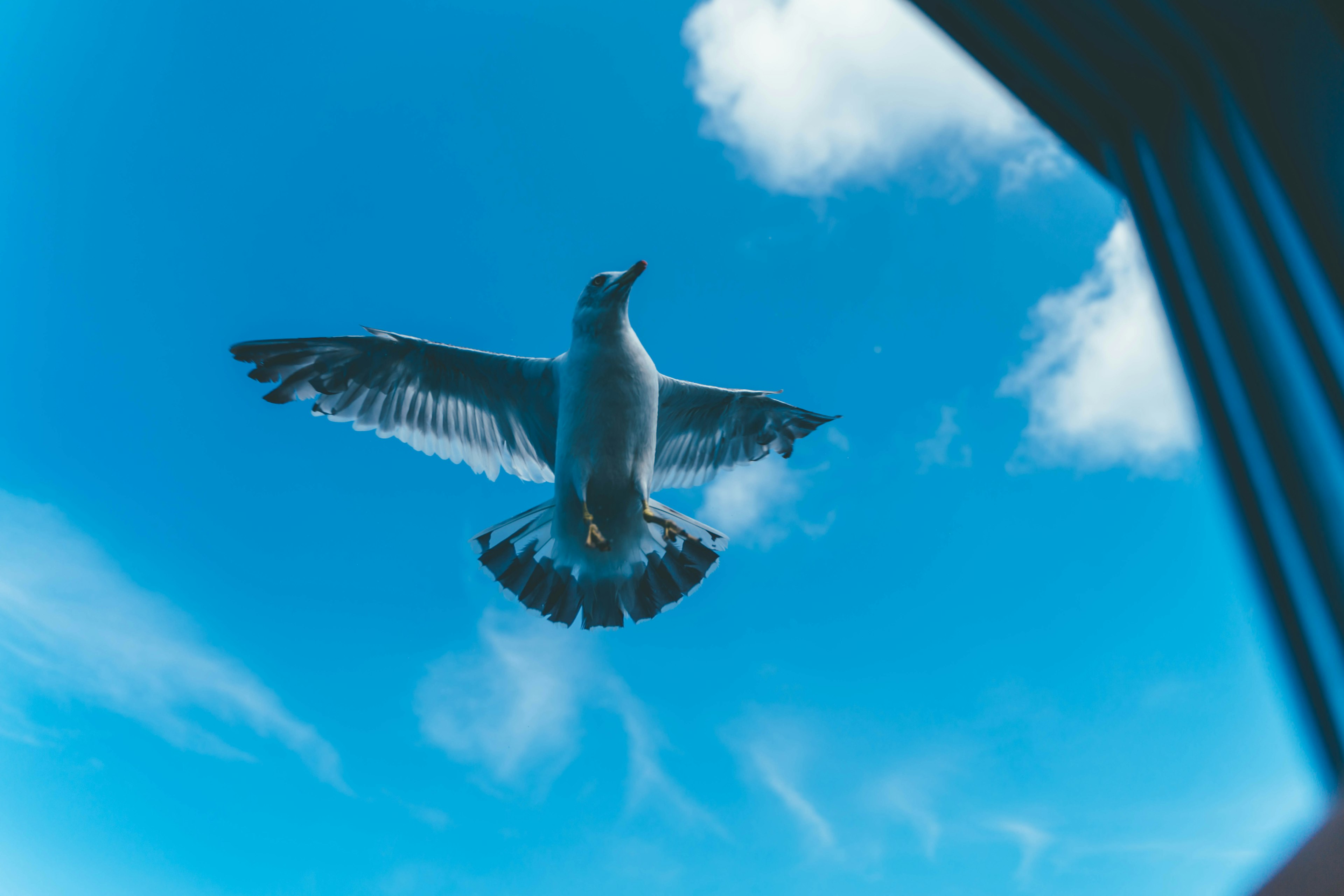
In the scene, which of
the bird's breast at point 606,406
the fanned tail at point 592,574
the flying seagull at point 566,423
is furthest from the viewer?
the fanned tail at point 592,574

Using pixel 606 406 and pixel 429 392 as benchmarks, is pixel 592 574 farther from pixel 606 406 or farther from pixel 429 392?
pixel 429 392

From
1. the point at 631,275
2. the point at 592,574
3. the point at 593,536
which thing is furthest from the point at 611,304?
the point at 592,574

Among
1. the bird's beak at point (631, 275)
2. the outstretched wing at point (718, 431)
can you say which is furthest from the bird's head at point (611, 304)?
the outstretched wing at point (718, 431)

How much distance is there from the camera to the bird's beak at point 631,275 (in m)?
5.51

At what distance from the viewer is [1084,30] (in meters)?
1.43

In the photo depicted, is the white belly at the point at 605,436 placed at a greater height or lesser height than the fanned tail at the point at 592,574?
greater

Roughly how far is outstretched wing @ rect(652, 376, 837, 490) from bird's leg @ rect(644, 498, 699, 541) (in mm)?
1130

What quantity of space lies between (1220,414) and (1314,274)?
247 millimetres

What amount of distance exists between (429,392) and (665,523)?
95.5 inches

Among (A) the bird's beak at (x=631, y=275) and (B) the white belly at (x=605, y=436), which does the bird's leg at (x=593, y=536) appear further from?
(A) the bird's beak at (x=631, y=275)

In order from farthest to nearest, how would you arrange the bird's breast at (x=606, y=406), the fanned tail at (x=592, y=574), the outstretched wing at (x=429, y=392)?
the fanned tail at (x=592, y=574), the outstretched wing at (x=429, y=392), the bird's breast at (x=606, y=406)

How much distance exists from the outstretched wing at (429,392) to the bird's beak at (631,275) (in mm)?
982

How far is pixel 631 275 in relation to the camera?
5.54 m

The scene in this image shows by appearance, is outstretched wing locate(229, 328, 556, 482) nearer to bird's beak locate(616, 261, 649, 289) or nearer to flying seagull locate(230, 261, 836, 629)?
flying seagull locate(230, 261, 836, 629)
